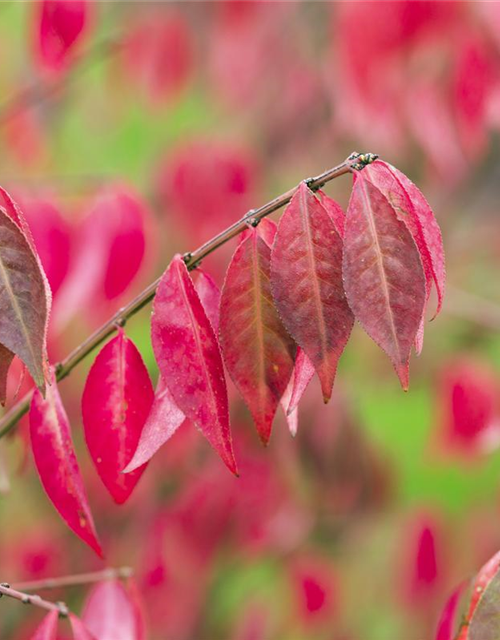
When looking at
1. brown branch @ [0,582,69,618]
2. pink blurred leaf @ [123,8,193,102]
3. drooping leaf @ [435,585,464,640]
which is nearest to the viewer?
brown branch @ [0,582,69,618]

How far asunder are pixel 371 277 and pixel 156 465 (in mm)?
1545

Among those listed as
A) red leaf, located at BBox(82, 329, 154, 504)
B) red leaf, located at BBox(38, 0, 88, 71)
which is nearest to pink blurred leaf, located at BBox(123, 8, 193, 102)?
red leaf, located at BBox(38, 0, 88, 71)

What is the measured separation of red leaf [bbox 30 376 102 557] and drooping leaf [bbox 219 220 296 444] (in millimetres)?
155

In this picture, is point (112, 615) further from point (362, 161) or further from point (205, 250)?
point (362, 161)

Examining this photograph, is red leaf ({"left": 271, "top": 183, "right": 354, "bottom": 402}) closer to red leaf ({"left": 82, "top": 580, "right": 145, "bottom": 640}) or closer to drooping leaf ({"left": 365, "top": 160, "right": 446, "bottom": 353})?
drooping leaf ({"left": 365, "top": 160, "right": 446, "bottom": 353})

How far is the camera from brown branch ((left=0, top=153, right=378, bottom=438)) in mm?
656

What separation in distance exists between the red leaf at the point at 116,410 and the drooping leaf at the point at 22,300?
13cm

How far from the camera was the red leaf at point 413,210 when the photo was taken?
2.12ft

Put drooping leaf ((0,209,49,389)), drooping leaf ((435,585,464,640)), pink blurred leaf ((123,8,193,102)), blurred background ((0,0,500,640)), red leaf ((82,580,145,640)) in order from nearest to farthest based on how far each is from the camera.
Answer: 1. drooping leaf ((0,209,49,389))
2. drooping leaf ((435,585,464,640))
3. red leaf ((82,580,145,640))
4. blurred background ((0,0,500,640))
5. pink blurred leaf ((123,8,193,102))

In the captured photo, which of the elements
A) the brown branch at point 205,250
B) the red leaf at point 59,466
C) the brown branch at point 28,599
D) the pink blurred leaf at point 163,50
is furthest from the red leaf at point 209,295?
the pink blurred leaf at point 163,50

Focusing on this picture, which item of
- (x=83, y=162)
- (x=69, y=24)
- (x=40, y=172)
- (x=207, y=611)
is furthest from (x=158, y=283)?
(x=83, y=162)

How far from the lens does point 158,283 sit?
0.68 m

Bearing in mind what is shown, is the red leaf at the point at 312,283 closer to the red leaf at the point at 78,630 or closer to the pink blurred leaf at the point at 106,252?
the red leaf at the point at 78,630

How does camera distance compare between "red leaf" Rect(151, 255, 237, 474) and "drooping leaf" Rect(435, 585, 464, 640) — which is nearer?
"red leaf" Rect(151, 255, 237, 474)
